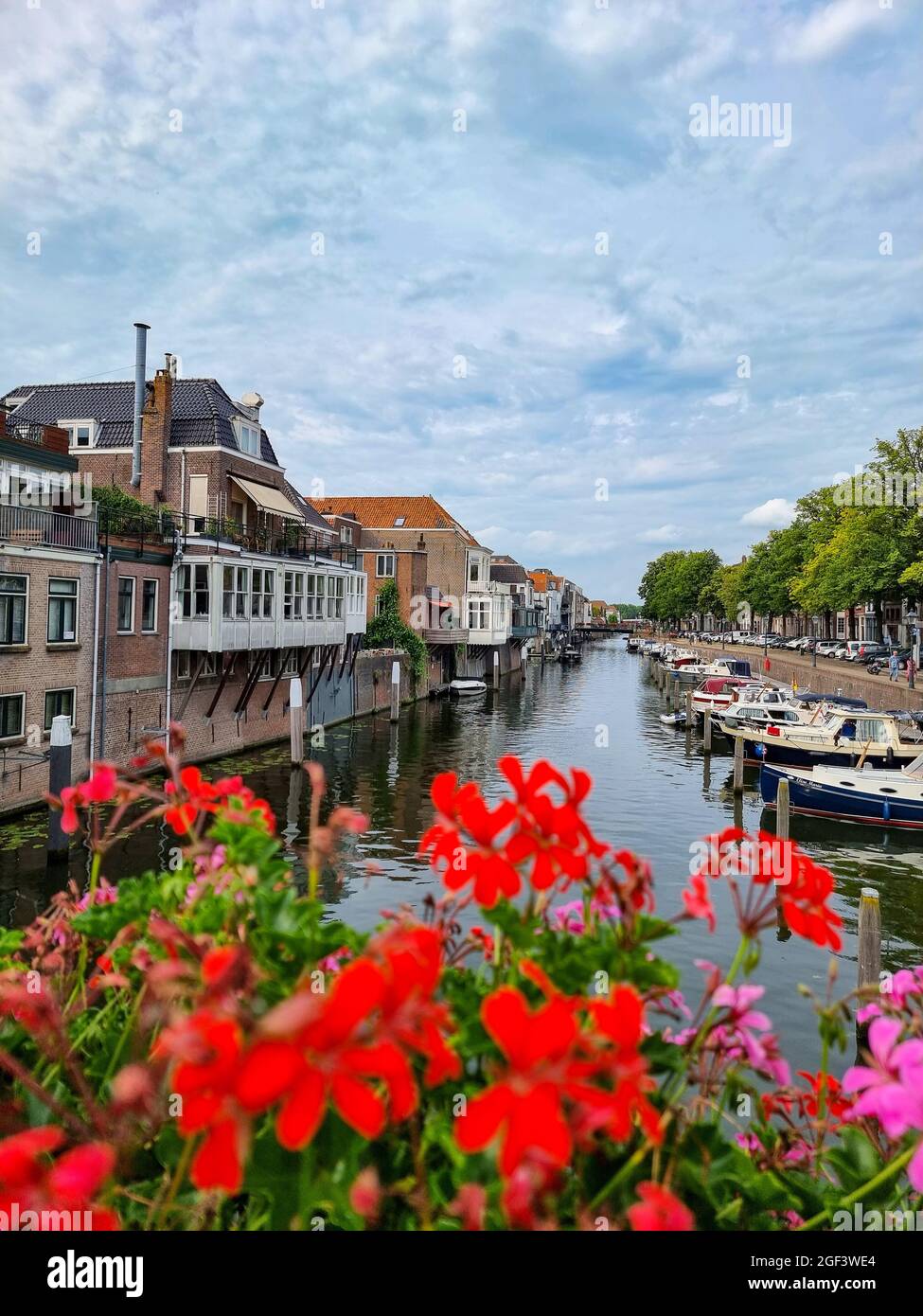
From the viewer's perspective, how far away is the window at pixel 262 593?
31078mm

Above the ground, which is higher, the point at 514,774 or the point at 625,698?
the point at 514,774

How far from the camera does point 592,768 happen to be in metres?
33.3

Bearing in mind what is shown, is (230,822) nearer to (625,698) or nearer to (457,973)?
(457,973)

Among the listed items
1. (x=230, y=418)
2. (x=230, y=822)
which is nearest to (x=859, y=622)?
(x=230, y=418)

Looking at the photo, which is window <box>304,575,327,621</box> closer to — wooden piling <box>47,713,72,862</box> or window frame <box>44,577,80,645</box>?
window frame <box>44,577,80,645</box>

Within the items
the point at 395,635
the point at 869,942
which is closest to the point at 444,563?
the point at 395,635

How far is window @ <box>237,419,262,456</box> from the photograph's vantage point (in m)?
36.0

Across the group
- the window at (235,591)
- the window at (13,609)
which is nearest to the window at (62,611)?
the window at (13,609)

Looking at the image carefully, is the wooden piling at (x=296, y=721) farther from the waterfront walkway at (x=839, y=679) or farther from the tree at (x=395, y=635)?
the waterfront walkway at (x=839, y=679)

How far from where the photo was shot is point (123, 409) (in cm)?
3597

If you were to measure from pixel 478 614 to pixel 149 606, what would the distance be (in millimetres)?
45032

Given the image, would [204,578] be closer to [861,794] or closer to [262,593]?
[262,593]

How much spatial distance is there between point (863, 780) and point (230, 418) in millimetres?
27942

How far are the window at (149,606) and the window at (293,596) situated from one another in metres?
7.77
